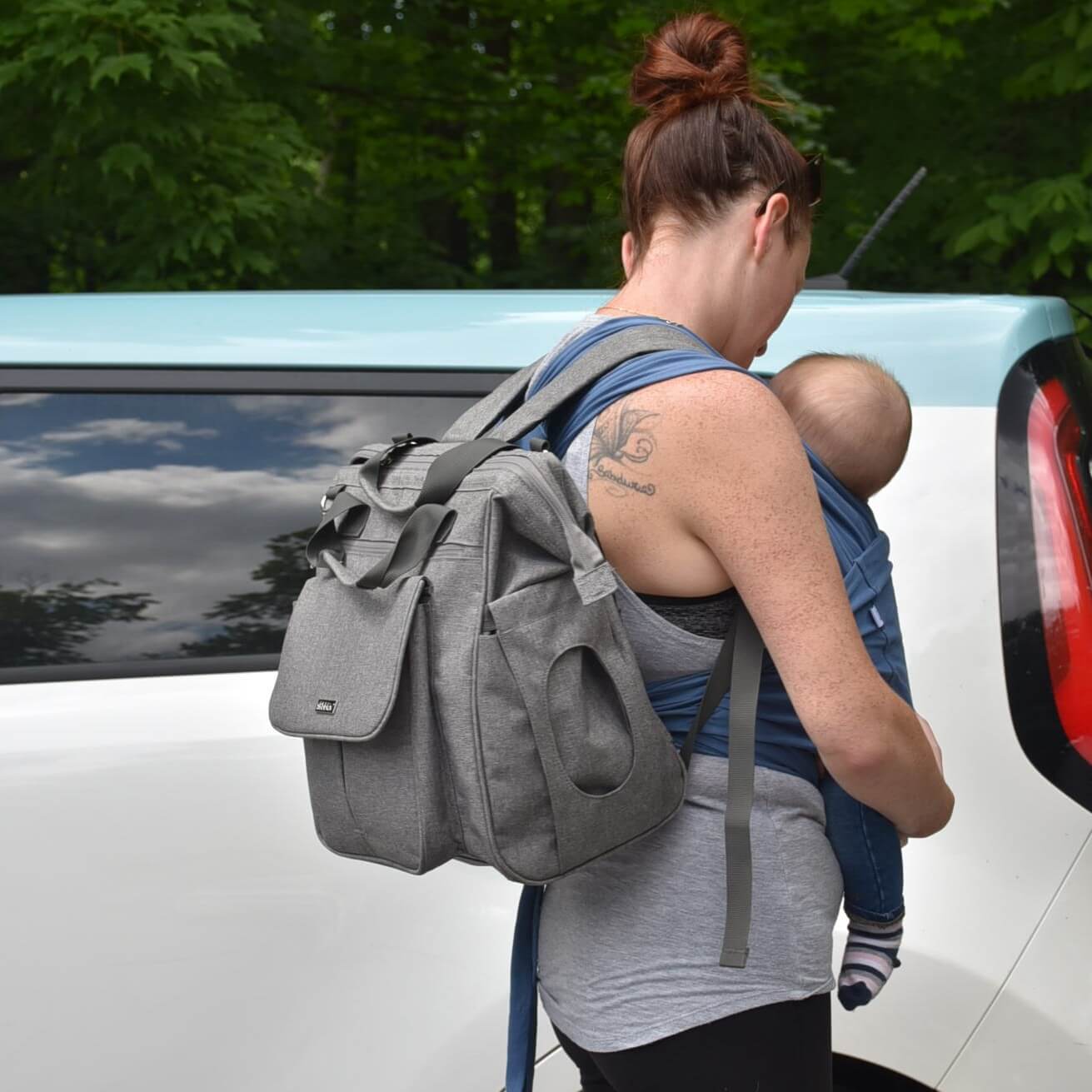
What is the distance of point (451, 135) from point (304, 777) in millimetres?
6954

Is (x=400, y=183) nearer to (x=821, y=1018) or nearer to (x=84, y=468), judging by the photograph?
(x=84, y=468)

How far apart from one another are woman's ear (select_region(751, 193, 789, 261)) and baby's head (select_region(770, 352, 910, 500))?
0.18 m

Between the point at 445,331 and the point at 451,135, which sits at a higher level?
the point at 445,331

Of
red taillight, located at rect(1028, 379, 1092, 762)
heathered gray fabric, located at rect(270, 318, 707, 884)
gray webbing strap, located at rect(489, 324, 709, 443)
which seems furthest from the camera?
red taillight, located at rect(1028, 379, 1092, 762)

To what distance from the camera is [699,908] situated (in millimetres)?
1385

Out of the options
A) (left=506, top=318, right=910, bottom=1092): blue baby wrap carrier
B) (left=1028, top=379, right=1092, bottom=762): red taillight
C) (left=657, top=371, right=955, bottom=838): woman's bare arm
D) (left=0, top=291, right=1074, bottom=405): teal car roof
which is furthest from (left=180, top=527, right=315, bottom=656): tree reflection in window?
(left=1028, top=379, right=1092, bottom=762): red taillight

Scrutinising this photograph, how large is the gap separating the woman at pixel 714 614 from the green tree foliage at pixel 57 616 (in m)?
0.88

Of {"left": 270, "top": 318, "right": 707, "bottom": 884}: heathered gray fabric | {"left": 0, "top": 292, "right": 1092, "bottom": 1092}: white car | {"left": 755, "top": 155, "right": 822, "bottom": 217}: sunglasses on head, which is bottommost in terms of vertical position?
{"left": 0, "top": 292, "right": 1092, "bottom": 1092}: white car

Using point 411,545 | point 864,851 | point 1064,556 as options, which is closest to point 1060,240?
point 1064,556

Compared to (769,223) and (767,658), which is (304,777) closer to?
(767,658)

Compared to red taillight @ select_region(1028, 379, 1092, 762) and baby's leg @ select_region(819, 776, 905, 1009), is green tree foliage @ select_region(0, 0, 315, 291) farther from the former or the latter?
baby's leg @ select_region(819, 776, 905, 1009)

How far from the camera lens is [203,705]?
1946 mm

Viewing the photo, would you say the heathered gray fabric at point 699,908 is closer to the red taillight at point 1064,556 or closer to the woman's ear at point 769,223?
the woman's ear at point 769,223

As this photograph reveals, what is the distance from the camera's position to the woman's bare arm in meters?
1.24
